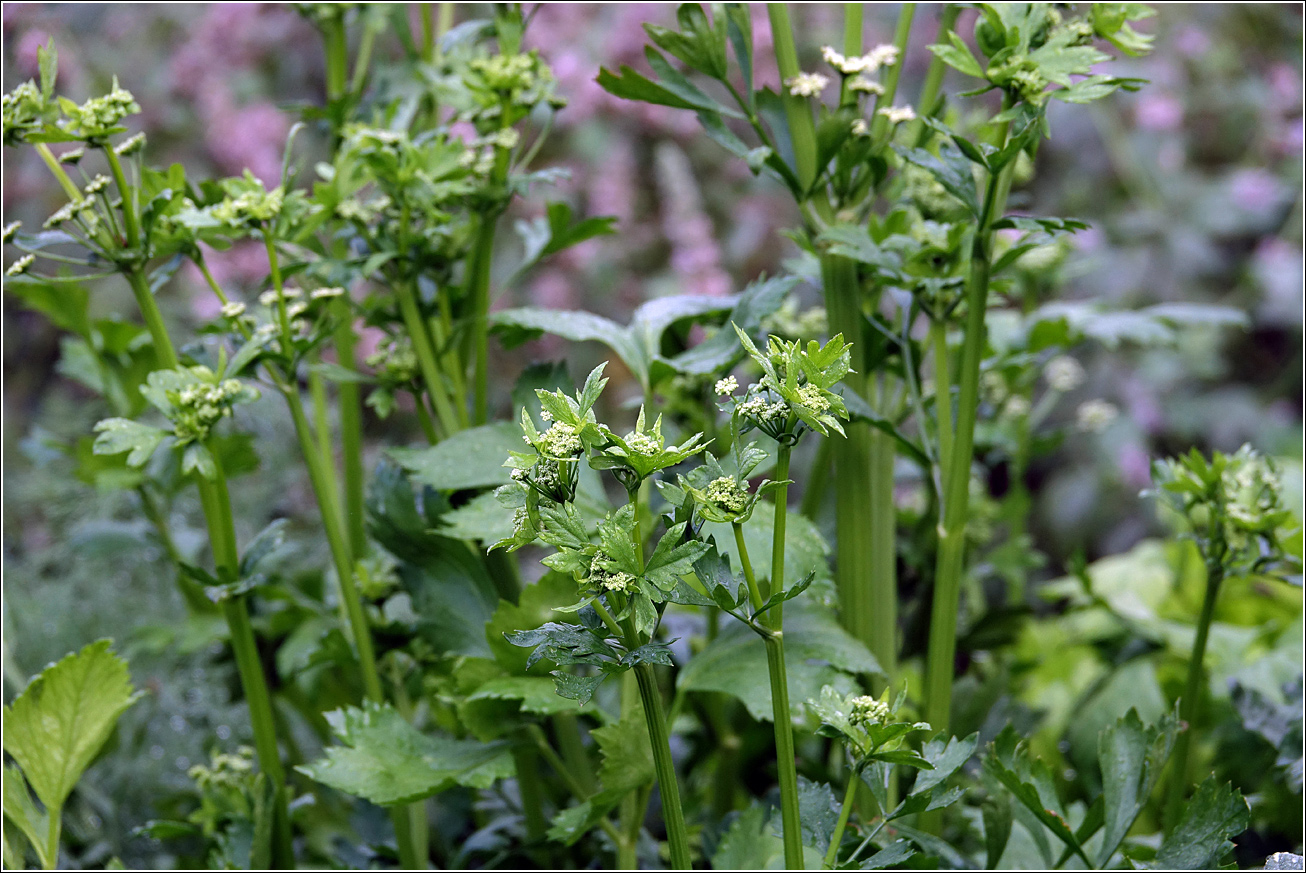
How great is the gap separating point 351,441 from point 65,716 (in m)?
0.26

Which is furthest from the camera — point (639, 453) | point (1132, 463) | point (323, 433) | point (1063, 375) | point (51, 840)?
point (1132, 463)

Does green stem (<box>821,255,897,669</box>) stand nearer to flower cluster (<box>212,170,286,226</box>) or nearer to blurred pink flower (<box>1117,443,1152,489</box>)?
flower cluster (<box>212,170,286,226</box>)

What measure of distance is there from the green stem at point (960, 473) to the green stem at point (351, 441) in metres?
0.39

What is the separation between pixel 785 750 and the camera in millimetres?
421

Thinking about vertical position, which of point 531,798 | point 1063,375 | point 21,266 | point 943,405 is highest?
point 21,266

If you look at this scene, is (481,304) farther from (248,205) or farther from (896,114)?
(896,114)

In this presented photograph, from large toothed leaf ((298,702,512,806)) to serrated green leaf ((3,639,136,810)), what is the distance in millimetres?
133

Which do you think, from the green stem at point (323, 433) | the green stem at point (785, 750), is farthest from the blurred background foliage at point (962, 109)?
the green stem at point (785, 750)

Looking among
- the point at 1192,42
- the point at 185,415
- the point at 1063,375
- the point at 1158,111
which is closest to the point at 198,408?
the point at 185,415

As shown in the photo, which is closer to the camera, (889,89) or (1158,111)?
(889,89)

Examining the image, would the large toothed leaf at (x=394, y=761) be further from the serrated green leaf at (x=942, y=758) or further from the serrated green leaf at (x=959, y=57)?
the serrated green leaf at (x=959, y=57)

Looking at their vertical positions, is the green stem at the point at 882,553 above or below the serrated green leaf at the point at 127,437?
below

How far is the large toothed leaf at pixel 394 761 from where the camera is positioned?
54 centimetres

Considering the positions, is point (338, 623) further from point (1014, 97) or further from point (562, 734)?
point (1014, 97)
